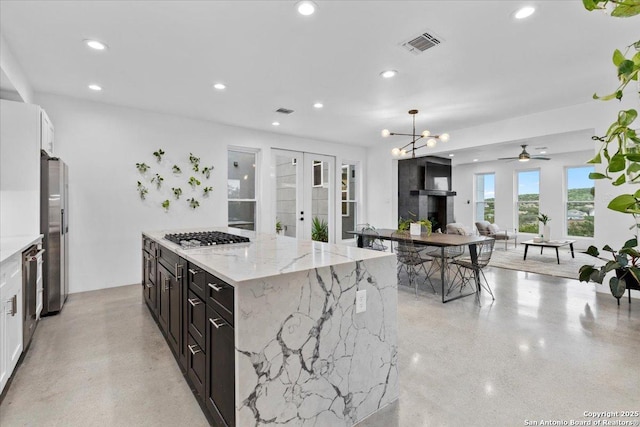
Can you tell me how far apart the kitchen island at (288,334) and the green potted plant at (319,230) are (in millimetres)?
5020

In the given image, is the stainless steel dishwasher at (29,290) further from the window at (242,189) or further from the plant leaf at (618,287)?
the plant leaf at (618,287)

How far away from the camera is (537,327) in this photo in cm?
321

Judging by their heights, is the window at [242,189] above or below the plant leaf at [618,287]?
above

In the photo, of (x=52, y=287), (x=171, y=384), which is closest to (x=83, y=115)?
(x=52, y=287)

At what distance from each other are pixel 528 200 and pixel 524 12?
27.3 feet

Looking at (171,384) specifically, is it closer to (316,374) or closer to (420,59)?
(316,374)

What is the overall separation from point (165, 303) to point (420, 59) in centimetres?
333

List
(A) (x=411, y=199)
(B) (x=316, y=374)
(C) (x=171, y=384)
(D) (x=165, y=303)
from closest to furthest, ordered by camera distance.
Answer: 1. (B) (x=316, y=374)
2. (C) (x=171, y=384)
3. (D) (x=165, y=303)
4. (A) (x=411, y=199)

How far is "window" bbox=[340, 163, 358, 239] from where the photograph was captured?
25.8 ft

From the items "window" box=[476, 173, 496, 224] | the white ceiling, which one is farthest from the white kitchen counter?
"window" box=[476, 173, 496, 224]

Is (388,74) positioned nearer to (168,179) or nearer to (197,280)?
(197,280)

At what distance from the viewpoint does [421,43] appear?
2969 mm

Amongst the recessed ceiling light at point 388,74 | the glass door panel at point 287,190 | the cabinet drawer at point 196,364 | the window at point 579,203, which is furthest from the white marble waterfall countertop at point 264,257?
the window at point 579,203

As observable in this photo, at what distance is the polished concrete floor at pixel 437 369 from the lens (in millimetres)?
1972
